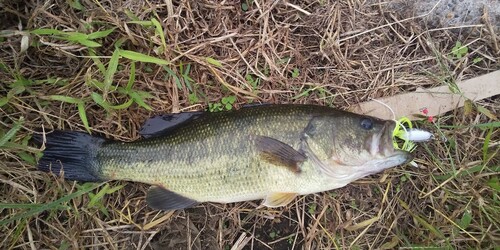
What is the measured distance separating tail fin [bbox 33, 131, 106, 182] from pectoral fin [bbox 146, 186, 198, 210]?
447mm

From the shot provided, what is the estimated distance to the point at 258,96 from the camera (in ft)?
11.7

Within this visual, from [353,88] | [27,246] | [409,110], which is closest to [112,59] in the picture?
[27,246]

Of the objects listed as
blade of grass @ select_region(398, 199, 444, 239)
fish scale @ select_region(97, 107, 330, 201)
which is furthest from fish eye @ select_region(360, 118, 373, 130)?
blade of grass @ select_region(398, 199, 444, 239)

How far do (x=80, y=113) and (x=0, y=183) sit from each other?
885 mm

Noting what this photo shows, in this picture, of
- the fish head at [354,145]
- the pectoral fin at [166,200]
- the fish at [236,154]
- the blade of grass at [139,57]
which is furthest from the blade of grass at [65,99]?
the fish head at [354,145]

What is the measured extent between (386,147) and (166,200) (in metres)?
1.70

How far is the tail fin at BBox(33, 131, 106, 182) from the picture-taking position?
328cm

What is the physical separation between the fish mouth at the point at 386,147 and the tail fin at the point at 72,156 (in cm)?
208

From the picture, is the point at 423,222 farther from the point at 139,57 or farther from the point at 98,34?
the point at 98,34

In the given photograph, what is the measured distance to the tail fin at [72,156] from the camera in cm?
328

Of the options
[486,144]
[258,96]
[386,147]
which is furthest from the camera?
[258,96]

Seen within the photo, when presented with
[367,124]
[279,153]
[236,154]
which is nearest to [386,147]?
[367,124]

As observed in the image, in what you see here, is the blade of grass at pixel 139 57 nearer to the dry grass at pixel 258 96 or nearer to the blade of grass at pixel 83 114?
the dry grass at pixel 258 96

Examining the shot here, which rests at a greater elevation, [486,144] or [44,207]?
[486,144]
